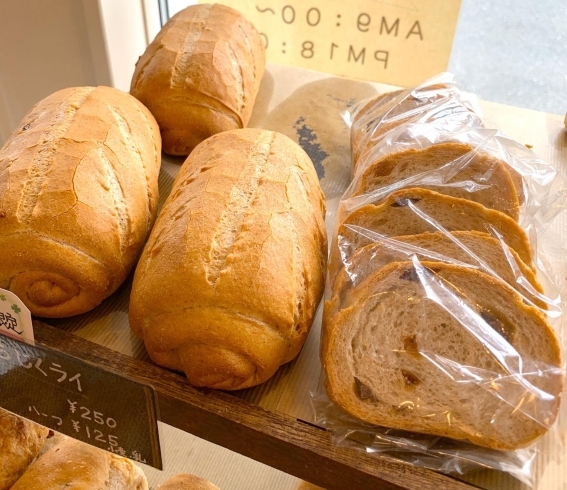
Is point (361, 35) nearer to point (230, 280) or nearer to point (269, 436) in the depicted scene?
point (230, 280)

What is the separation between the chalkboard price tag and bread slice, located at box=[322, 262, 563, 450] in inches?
11.4

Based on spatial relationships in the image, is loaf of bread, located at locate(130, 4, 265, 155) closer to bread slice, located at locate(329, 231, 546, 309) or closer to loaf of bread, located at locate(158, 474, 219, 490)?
bread slice, located at locate(329, 231, 546, 309)

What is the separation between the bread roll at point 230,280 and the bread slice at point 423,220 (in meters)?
0.09

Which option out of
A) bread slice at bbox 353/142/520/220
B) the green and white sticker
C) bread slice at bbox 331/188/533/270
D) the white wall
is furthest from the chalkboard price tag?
the white wall

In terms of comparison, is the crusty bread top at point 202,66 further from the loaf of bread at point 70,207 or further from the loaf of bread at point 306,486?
the loaf of bread at point 306,486

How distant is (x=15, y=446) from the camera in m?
1.11

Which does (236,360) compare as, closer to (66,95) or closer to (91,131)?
(91,131)

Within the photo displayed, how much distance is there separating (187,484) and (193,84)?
96 centimetres

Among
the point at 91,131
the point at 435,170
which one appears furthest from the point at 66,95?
the point at 435,170

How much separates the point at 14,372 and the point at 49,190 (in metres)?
0.32

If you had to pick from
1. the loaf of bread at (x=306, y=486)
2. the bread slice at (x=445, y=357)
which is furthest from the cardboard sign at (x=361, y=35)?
the loaf of bread at (x=306, y=486)

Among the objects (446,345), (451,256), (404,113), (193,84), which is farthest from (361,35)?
(446,345)

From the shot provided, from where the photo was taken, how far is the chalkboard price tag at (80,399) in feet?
2.61

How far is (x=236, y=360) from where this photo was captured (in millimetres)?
862
